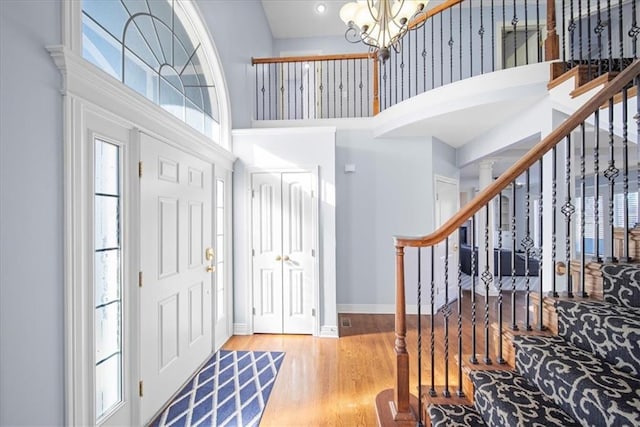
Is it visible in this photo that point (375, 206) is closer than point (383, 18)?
No

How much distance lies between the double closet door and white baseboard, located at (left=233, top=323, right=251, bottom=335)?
98 mm

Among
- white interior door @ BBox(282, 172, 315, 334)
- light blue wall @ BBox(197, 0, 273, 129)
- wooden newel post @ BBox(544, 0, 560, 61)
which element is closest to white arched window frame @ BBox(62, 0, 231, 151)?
light blue wall @ BBox(197, 0, 273, 129)

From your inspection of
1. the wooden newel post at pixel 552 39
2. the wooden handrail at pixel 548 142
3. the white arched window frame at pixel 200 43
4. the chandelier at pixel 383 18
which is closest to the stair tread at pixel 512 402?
the wooden handrail at pixel 548 142

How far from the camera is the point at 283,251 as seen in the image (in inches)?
138

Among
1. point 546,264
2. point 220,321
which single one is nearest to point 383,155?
point 546,264

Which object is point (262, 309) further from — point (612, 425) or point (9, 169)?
point (612, 425)

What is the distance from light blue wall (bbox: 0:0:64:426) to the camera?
1141 mm

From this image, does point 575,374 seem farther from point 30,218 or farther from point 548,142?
point 30,218

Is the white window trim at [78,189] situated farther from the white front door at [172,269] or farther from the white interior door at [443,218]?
the white interior door at [443,218]

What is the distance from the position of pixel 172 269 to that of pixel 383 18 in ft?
8.17

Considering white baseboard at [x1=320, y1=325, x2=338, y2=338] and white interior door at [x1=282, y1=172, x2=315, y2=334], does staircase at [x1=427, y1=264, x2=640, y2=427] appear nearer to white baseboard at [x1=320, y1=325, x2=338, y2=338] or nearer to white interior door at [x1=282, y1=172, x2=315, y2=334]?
white baseboard at [x1=320, y1=325, x2=338, y2=338]

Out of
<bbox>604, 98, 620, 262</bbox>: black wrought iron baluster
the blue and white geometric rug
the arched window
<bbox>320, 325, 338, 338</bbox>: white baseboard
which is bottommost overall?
the blue and white geometric rug

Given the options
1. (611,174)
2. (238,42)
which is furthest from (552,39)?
(238,42)

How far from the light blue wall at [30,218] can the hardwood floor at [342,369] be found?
139 cm
